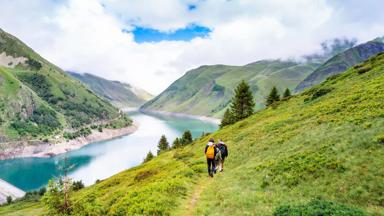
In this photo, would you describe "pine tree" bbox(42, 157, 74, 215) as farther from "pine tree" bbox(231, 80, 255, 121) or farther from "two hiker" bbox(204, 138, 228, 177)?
"pine tree" bbox(231, 80, 255, 121)

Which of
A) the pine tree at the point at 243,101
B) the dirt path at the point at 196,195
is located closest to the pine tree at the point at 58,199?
the dirt path at the point at 196,195

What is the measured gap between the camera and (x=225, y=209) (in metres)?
19.5

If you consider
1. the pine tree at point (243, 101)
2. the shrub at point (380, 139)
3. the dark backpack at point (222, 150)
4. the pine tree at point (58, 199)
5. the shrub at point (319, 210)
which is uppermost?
the pine tree at point (243, 101)

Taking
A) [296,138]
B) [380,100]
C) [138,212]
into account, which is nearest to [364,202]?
[138,212]

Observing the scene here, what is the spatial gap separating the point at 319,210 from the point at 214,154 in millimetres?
15068

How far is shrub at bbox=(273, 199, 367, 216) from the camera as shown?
1438 centimetres

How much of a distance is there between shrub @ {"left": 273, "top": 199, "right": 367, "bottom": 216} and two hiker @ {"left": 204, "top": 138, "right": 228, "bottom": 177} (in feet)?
42.2

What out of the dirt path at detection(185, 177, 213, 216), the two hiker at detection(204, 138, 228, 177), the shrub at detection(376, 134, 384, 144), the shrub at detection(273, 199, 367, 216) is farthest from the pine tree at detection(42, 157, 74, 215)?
the shrub at detection(376, 134, 384, 144)

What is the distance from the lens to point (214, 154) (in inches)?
1153

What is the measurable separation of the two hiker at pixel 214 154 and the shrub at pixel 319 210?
1286 centimetres

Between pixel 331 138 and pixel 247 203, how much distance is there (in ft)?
39.6

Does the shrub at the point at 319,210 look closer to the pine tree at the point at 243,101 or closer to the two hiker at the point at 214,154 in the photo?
the two hiker at the point at 214,154

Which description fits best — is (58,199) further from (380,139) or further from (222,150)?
(380,139)

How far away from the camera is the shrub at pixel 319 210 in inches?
566
